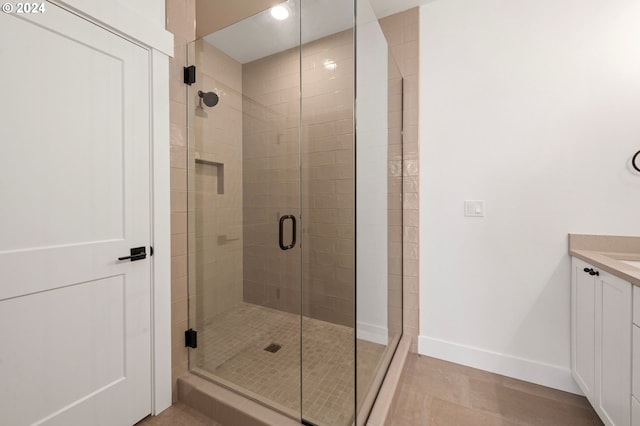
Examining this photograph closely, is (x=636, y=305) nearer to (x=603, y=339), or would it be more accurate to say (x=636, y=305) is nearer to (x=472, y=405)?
(x=603, y=339)

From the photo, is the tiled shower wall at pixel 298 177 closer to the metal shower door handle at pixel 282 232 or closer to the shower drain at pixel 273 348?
the metal shower door handle at pixel 282 232

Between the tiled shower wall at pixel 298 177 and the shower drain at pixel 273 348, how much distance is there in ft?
0.80

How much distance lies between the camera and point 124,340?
4.67ft

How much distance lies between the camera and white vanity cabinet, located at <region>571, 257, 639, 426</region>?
3.81 feet

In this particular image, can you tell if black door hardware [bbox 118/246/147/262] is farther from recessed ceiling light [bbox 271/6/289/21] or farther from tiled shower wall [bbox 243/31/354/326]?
recessed ceiling light [bbox 271/6/289/21]

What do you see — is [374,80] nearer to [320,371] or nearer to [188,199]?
[188,199]

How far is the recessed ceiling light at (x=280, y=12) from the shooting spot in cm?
167

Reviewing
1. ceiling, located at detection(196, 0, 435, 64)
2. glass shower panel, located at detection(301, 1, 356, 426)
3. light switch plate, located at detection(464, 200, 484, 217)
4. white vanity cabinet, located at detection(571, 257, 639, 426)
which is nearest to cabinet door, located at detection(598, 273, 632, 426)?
white vanity cabinet, located at detection(571, 257, 639, 426)

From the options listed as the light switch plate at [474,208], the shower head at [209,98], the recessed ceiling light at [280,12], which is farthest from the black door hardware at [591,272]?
the shower head at [209,98]

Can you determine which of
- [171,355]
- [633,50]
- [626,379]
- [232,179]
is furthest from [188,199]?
[633,50]

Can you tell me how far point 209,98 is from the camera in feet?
5.85

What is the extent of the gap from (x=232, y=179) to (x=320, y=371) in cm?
136

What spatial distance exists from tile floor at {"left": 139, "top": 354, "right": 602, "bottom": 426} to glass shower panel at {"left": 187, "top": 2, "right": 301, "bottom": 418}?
49cm

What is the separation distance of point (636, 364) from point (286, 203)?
1793 millimetres
